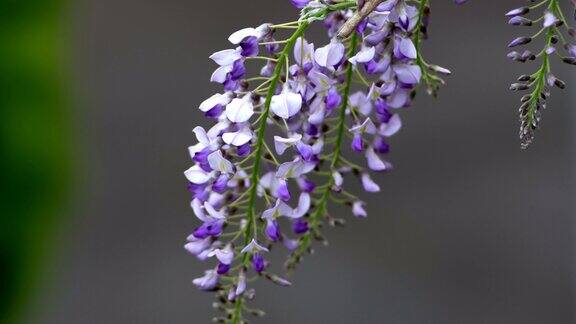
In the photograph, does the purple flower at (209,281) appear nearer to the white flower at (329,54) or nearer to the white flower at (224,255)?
the white flower at (224,255)

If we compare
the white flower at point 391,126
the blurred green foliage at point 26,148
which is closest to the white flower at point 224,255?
the white flower at point 391,126

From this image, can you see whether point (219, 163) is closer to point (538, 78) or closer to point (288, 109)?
point (288, 109)

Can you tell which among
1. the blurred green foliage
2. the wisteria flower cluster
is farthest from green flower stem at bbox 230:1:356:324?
the blurred green foliage

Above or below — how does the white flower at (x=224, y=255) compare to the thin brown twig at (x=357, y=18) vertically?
below

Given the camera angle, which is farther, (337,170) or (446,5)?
(446,5)

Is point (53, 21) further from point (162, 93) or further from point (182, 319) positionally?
point (182, 319)

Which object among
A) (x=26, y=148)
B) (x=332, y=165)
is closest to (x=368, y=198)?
(x=26, y=148)

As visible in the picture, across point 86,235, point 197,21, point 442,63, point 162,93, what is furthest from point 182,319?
point 442,63
